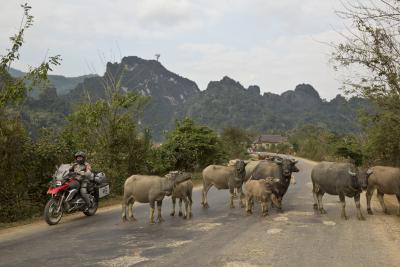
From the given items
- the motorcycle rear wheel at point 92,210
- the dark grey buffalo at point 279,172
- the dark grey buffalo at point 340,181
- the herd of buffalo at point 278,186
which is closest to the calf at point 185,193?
the herd of buffalo at point 278,186

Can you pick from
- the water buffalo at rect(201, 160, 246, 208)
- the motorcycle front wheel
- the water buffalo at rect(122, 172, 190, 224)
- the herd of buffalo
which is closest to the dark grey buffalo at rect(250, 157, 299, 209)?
the herd of buffalo

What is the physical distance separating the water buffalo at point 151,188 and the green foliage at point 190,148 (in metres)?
15.6

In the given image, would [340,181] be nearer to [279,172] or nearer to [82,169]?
[279,172]

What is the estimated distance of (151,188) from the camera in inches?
484

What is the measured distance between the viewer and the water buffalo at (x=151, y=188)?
12.2 meters

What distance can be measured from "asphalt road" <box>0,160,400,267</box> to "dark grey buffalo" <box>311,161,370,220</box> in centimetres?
62

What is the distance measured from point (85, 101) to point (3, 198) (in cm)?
944

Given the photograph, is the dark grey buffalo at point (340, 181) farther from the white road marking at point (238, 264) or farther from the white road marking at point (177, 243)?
the white road marking at point (238, 264)

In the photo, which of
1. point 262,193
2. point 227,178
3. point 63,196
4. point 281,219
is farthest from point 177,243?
point 227,178

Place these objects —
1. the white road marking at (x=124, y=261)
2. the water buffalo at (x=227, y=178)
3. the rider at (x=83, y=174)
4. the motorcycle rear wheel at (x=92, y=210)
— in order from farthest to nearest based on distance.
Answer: the water buffalo at (x=227, y=178), the motorcycle rear wheel at (x=92, y=210), the rider at (x=83, y=174), the white road marking at (x=124, y=261)

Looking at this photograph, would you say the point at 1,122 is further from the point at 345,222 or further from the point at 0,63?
the point at 345,222

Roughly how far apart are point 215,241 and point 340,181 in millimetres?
5023

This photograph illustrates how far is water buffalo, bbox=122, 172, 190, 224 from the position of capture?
12.2m

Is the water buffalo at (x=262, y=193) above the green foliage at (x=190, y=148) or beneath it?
beneath
